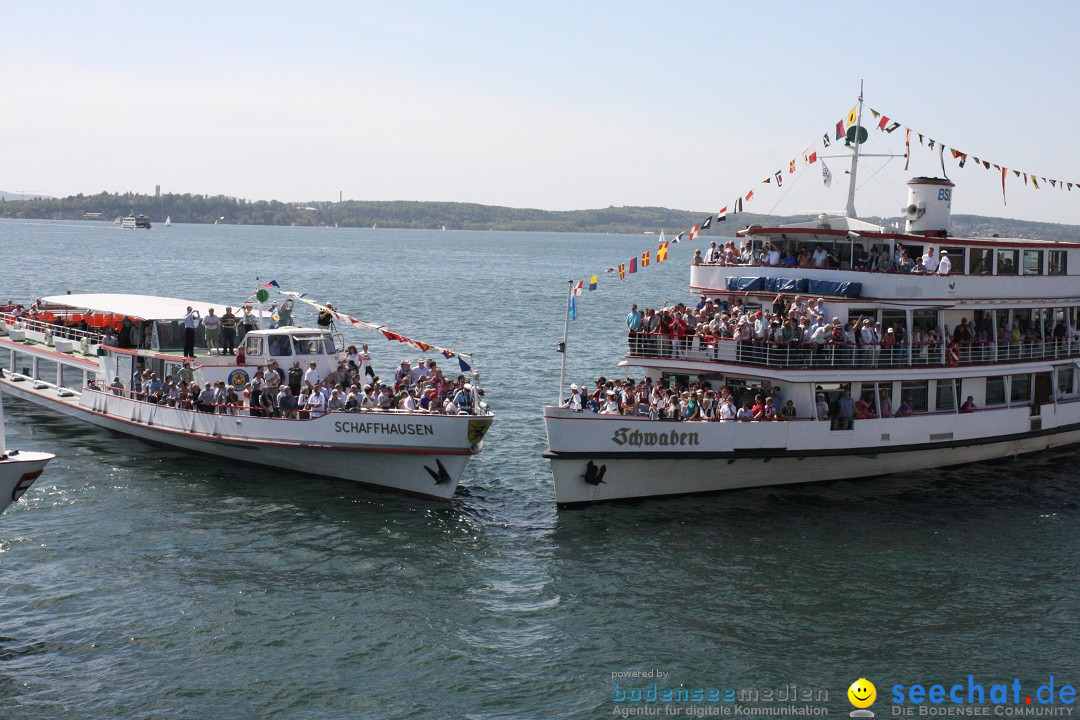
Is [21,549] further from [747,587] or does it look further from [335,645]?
[747,587]

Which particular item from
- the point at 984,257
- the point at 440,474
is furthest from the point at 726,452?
the point at 984,257

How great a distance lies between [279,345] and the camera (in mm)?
30016

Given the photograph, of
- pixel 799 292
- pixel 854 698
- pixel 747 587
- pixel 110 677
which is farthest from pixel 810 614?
pixel 110 677

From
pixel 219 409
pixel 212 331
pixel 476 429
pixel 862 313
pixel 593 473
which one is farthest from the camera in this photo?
pixel 212 331

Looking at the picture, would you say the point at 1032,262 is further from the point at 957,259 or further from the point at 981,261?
the point at 957,259

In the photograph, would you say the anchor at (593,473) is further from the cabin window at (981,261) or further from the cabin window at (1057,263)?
the cabin window at (1057,263)

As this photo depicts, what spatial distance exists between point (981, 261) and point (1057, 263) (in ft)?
12.2

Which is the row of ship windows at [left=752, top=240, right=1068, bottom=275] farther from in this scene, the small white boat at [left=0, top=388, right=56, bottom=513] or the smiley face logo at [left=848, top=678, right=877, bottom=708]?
the small white boat at [left=0, top=388, right=56, bottom=513]

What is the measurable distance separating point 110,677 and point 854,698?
1133cm

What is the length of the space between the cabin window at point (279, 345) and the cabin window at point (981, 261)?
58.2ft

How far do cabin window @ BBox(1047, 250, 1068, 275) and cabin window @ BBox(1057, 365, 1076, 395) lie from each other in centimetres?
285

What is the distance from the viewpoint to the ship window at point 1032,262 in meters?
30.9

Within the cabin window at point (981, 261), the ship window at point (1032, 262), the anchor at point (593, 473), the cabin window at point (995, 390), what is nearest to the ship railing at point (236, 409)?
the anchor at point (593, 473)

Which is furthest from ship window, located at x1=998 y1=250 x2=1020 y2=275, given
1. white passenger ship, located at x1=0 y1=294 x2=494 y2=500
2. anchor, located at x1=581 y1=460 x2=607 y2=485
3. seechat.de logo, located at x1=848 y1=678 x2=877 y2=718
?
seechat.de logo, located at x1=848 y1=678 x2=877 y2=718
